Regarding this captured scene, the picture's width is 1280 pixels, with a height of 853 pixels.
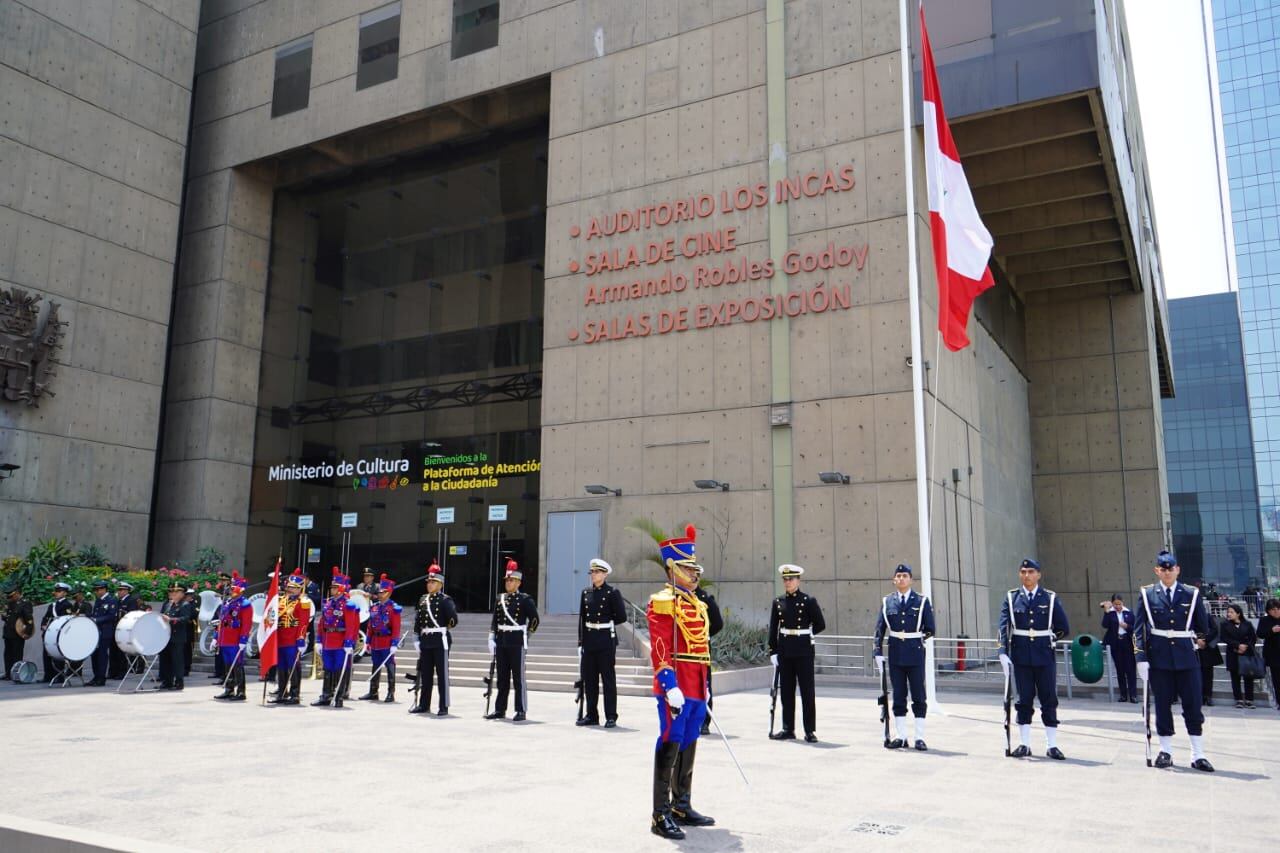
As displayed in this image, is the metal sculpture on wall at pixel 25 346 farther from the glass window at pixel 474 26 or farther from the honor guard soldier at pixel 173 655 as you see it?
the glass window at pixel 474 26

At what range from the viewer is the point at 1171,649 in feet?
35.0

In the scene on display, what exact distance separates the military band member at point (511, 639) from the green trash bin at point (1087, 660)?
33.4 ft

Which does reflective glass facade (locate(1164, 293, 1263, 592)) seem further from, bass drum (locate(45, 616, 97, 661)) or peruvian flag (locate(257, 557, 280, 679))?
bass drum (locate(45, 616, 97, 661))

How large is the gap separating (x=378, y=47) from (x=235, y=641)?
21624 millimetres

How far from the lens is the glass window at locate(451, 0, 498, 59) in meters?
29.6

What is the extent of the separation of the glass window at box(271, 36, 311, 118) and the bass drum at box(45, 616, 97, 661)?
20.4 metres

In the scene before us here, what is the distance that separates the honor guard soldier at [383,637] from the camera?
57.4 feet

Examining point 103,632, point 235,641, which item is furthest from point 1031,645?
point 103,632

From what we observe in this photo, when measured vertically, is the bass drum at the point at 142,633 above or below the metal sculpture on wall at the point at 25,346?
below

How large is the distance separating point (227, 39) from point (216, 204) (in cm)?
634

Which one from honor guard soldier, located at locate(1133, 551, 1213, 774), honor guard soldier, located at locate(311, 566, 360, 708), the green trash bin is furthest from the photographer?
the green trash bin

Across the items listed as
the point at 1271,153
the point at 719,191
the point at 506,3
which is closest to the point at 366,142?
the point at 506,3

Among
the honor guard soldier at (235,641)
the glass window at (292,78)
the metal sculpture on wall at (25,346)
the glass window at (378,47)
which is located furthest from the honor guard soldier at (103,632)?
the glass window at (292,78)

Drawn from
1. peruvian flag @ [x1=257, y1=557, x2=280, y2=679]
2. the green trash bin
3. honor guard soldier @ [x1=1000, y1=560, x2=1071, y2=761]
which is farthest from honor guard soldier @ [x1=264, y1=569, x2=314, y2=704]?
the green trash bin
